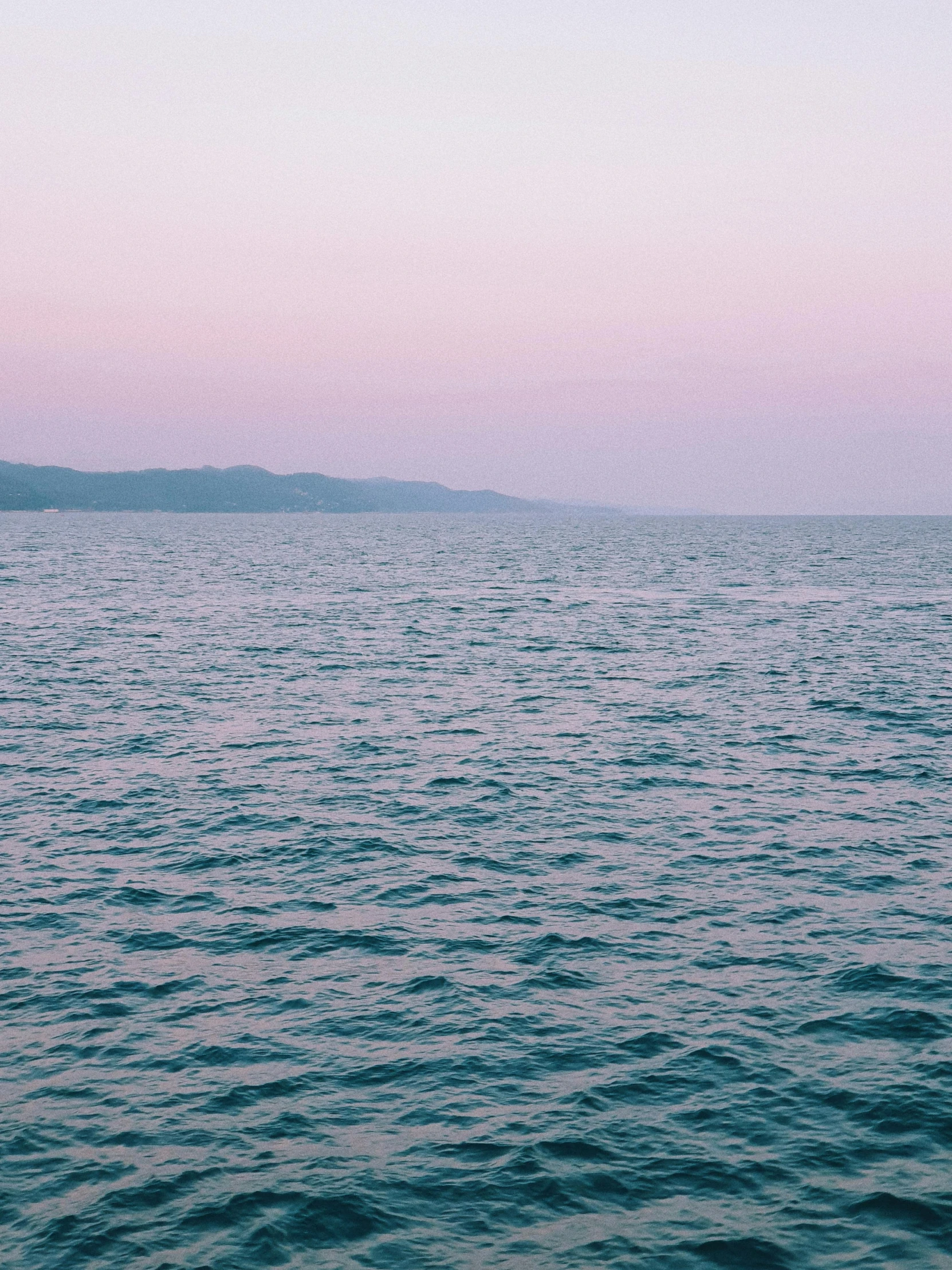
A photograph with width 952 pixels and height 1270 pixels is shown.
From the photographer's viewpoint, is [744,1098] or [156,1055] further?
[156,1055]

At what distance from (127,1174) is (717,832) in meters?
26.6

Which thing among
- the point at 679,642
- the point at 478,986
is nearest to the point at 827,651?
the point at 679,642

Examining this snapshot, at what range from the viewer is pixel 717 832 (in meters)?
41.4

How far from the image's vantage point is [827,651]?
284 feet

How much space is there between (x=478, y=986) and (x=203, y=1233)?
428 inches

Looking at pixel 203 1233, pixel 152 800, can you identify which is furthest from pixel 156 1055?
pixel 152 800

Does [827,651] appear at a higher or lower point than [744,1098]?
higher

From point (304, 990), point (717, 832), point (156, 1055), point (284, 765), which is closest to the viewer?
point (156, 1055)

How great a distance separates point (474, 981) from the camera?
28.9 m

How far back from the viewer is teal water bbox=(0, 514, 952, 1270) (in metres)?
19.7

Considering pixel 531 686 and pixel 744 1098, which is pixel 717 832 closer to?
pixel 744 1098

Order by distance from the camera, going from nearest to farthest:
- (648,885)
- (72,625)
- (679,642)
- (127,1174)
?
(127,1174) < (648,885) < (679,642) < (72,625)

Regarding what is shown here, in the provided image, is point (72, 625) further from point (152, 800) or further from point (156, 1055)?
point (156, 1055)

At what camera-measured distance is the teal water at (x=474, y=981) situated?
19703mm
